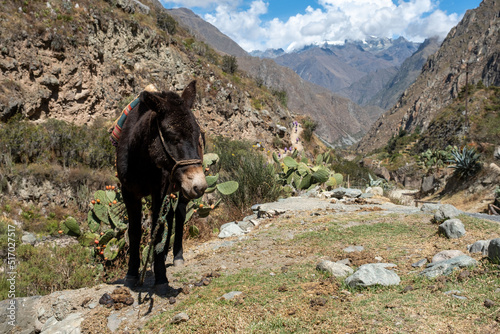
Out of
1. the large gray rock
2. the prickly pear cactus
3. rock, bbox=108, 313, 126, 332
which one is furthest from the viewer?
the prickly pear cactus

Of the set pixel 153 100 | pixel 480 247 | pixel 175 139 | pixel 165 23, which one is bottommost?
pixel 480 247

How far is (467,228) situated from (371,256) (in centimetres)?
195

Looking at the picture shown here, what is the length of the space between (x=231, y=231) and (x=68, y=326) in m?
3.39

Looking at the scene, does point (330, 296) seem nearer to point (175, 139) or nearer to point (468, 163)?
point (175, 139)

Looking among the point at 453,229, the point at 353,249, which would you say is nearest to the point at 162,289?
the point at 353,249

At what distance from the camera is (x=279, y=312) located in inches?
92.5

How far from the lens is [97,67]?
1694 centimetres

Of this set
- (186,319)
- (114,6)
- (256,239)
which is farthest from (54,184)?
(114,6)

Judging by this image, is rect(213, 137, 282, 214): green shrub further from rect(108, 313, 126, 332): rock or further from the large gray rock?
rect(108, 313, 126, 332): rock

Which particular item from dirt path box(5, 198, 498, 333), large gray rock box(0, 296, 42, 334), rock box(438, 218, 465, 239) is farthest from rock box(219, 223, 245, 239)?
rock box(438, 218, 465, 239)

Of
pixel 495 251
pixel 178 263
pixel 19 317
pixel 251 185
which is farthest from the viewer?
pixel 251 185

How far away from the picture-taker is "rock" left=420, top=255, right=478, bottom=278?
2740mm

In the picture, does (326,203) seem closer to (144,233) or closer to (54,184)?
(144,233)

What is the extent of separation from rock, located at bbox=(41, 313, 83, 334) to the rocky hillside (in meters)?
12.0
